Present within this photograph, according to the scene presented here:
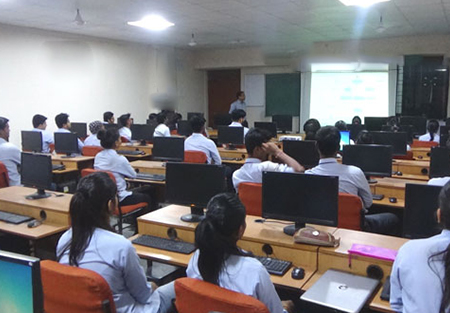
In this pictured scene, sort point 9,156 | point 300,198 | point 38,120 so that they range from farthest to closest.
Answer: point 38,120 → point 9,156 → point 300,198

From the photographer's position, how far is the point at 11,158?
469 cm

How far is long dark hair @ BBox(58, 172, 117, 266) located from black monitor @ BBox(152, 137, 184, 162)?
3390 millimetres

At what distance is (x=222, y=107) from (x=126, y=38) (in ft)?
13.2

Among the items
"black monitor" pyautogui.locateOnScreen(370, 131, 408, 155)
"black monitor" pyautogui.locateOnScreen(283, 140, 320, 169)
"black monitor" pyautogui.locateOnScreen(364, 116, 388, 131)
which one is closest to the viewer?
"black monitor" pyautogui.locateOnScreen(283, 140, 320, 169)

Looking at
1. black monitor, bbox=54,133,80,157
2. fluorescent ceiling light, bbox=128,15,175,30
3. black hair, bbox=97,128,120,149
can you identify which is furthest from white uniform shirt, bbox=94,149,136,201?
fluorescent ceiling light, bbox=128,15,175,30

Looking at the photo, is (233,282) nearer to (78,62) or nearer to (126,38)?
(78,62)

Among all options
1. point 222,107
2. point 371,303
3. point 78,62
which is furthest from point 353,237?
point 222,107

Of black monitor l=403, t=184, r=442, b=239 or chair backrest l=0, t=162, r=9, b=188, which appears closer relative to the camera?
black monitor l=403, t=184, r=442, b=239

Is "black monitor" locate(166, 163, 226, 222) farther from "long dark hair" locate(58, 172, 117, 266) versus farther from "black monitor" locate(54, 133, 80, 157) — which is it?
"black monitor" locate(54, 133, 80, 157)

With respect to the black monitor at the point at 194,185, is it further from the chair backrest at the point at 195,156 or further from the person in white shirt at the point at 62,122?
the person in white shirt at the point at 62,122

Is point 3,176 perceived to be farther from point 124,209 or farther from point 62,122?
point 62,122

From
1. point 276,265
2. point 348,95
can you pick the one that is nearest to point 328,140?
point 276,265

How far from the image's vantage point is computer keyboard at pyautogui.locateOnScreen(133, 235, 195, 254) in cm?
259

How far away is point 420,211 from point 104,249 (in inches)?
69.2
